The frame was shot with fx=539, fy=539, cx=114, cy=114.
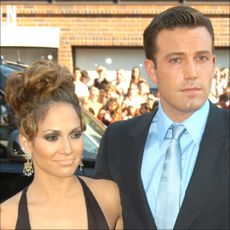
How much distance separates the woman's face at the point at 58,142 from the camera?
2283mm

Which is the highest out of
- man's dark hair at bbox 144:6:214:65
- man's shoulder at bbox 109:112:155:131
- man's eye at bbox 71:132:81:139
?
man's dark hair at bbox 144:6:214:65

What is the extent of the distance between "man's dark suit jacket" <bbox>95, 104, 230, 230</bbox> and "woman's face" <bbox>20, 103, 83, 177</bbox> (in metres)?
0.21

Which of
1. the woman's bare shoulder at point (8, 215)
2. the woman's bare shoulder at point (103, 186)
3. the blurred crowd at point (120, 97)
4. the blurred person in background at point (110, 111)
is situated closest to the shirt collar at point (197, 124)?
the woman's bare shoulder at point (103, 186)

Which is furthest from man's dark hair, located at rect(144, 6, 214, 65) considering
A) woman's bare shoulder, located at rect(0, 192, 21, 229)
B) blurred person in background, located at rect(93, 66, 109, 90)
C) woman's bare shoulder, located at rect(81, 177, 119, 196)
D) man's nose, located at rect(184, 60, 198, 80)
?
blurred person in background, located at rect(93, 66, 109, 90)

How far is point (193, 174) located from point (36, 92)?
78 centimetres

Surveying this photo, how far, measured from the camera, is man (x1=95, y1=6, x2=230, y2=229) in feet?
6.89

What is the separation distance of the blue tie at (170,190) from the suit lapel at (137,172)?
0.16 ft

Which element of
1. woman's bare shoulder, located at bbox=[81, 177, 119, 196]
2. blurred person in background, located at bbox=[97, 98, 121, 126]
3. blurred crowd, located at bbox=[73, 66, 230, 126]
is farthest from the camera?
blurred crowd, located at bbox=[73, 66, 230, 126]

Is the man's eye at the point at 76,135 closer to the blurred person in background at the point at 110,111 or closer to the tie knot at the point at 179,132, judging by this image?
the tie knot at the point at 179,132

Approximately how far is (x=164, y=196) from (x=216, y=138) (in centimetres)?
32

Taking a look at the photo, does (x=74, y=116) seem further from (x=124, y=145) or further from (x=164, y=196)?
(x=164, y=196)

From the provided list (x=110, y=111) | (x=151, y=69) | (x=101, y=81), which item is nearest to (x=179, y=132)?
(x=151, y=69)

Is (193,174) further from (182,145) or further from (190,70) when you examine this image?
(190,70)

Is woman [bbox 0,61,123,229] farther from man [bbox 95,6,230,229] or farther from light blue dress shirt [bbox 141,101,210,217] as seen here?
light blue dress shirt [bbox 141,101,210,217]
